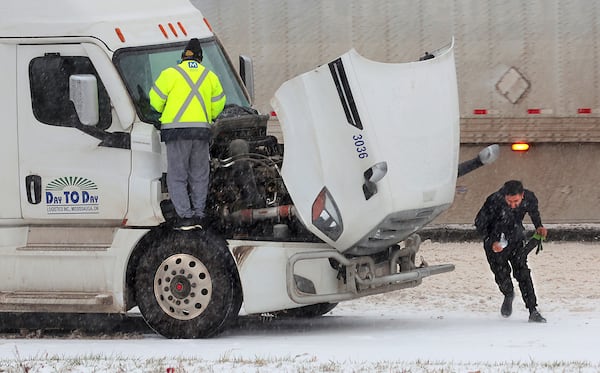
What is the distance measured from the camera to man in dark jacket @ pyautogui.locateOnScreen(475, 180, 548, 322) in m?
12.4

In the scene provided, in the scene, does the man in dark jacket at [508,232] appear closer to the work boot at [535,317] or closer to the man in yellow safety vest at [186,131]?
the work boot at [535,317]

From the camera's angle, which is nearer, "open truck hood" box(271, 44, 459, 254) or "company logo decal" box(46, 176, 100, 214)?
"open truck hood" box(271, 44, 459, 254)

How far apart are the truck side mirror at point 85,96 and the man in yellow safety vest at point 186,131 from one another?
438 millimetres

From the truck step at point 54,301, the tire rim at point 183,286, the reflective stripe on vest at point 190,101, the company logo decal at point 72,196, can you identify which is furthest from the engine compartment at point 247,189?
the truck step at point 54,301

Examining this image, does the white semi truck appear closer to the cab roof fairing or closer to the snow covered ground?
the cab roof fairing

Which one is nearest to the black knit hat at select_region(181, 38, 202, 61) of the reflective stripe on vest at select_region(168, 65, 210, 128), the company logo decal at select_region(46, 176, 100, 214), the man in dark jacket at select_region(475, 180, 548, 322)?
the reflective stripe on vest at select_region(168, 65, 210, 128)

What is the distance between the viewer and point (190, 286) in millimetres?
11578

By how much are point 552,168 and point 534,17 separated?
1.65 meters

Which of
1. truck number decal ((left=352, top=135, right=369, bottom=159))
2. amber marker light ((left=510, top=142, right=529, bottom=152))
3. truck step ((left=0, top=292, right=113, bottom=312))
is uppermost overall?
amber marker light ((left=510, top=142, right=529, bottom=152))

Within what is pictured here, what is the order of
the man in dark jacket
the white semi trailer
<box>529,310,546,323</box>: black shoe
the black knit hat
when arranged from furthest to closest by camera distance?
1. the white semi trailer
2. the man in dark jacket
3. <box>529,310,546,323</box>: black shoe
4. the black knit hat

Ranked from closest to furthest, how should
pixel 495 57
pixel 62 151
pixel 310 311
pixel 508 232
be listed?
pixel 62 151, pixel 508 232, pixel 310 311, pixel 495 57

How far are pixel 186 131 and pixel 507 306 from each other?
3087mm

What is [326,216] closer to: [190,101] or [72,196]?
[190,101]

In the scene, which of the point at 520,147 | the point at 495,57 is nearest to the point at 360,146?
the point at 495,57
